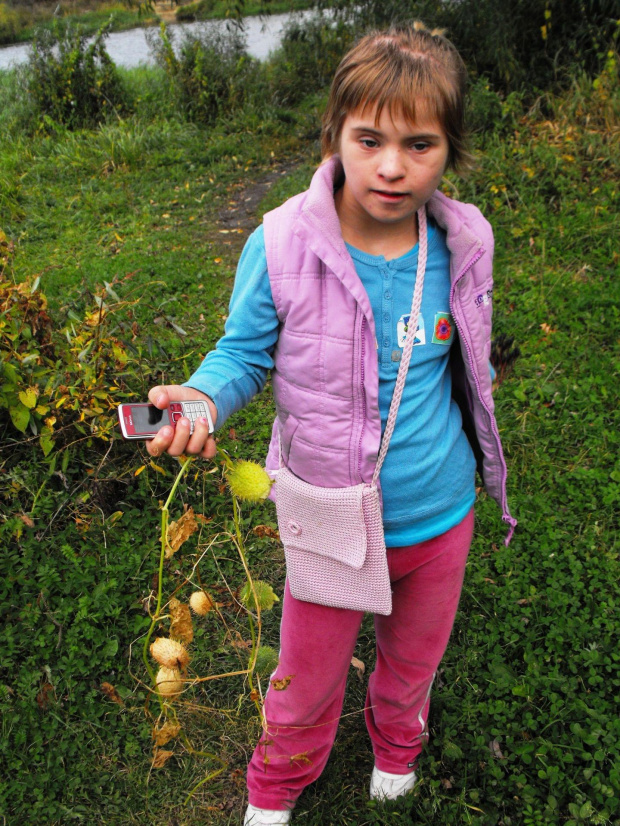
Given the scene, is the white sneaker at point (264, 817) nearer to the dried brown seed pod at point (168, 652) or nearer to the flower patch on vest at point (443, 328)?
the dried brown seed pod at point (168, 652)

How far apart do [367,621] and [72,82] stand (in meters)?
6.54

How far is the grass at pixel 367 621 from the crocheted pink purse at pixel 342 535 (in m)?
0.21

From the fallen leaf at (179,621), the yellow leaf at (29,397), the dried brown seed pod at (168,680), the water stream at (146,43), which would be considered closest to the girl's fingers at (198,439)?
the fallen leaf at (179,621)

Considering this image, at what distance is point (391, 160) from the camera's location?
143 centimetres

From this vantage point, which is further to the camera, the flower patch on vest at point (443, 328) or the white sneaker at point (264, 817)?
the white sneaker at point (264, 817)

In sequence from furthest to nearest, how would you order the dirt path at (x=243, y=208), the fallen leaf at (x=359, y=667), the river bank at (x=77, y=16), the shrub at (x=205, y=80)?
the river bank at (x=77, y=16)
the shrub at (x=205, y=80)
the dirt path at (x=243, y=208)
the fallen leaf at (x=359, y=667)

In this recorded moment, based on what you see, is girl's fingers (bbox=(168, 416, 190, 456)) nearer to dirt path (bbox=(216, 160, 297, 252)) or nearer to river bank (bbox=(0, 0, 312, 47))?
dirt path (bbox=(216, 160, 297, 252))

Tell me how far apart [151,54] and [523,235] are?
544 centimetres

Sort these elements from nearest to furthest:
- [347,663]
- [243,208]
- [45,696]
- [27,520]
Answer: [347,663], [45,696], [27,520], [243,208]

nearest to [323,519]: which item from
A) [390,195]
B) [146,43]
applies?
[390,195]

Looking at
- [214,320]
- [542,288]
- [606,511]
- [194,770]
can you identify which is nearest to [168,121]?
[214,320]

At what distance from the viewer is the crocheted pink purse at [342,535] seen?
1601 millimetres

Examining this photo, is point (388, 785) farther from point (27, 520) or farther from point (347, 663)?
point (27, 520)

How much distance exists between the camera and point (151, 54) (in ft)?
26.6
